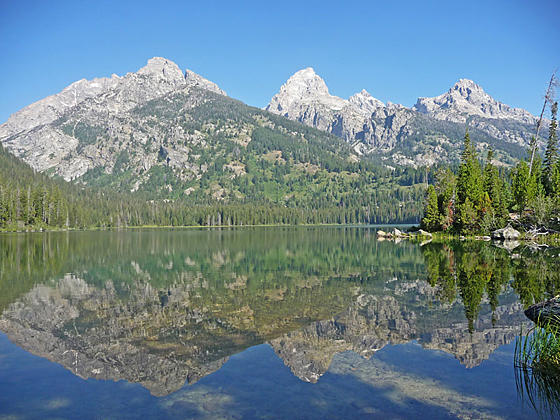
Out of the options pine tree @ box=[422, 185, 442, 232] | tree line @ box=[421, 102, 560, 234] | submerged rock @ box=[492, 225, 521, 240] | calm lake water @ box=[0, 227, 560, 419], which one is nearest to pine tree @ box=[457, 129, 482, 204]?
tree line @ box=[421, 102, 560, 234]

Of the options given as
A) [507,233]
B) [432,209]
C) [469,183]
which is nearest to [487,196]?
[469,183]

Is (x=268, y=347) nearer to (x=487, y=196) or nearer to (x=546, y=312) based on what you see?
(x=546, y=312)

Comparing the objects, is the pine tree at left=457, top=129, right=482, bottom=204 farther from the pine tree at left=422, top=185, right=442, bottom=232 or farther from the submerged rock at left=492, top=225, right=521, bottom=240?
the submerged rock at left=492, top=225, right=521, bottom=240

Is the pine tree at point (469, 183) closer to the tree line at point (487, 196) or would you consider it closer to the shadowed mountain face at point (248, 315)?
the tree line at point (487, 196)

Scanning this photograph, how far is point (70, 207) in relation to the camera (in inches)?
7692

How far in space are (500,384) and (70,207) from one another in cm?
21581

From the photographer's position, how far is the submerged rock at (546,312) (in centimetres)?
1647

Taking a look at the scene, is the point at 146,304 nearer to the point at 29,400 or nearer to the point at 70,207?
the point at 29,400

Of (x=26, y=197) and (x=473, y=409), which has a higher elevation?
(x=26, y=197)

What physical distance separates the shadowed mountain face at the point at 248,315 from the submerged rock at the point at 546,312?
2.47 feet

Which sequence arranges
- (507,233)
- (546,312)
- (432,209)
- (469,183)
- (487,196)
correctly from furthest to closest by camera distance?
(432,209), (469,183), (487,196), (507,233), (546,312)

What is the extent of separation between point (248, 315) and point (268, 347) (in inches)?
219

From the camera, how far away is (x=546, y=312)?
58.5 ft

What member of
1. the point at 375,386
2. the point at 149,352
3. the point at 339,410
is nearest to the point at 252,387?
the point at 339,410
